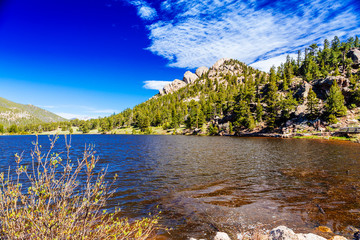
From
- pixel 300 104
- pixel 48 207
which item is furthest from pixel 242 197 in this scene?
pixel 300 104

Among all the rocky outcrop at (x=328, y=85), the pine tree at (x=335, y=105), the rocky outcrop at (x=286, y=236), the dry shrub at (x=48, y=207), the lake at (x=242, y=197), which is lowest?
the lake at (x=242, y=197)

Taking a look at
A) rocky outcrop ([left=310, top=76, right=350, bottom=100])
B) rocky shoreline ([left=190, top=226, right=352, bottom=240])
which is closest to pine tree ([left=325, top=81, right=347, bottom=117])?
rocky outcrop ([left=310, top=76, right=350, bottom=100])

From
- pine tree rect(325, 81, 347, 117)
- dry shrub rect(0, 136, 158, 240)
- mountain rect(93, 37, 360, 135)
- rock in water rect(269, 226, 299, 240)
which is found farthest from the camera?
mountain rect(93, 37, 360, 135)

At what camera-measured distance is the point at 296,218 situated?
1059cm

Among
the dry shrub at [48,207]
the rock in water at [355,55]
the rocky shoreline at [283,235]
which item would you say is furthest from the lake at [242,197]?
the rock in water at [355,55]

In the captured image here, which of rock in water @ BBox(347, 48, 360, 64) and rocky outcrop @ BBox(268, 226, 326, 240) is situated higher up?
rock in water @ BBox(347, 48, 360, 64)

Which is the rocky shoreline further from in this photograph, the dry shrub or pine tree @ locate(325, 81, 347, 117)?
pine tree @ locate(325, 81, 347, 117)

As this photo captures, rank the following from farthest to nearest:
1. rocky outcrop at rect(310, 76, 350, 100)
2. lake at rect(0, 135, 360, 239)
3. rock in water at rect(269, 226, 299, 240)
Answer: rocky outcrop at rect(310, 76, 350, 100) → lake at rect(0, 135, 360, 239) → rock in water at rect(269, 226, 299, 240)

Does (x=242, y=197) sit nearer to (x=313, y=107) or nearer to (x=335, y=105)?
(x=335, y=105)

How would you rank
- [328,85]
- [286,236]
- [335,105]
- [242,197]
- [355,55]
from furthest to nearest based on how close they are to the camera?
[355,55], [328,85], [335,105], [242,197], [286,236]

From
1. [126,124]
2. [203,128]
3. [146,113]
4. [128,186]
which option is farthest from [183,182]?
[126,124]

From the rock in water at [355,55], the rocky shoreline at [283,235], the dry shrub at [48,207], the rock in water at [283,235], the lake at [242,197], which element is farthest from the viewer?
the rock in water at [355,55]

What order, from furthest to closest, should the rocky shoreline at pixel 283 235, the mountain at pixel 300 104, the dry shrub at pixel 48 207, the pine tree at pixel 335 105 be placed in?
the mountain at pixel 300 104
the pine tree at pixel 335 105
the rocky shoreline at pixel 283 235
the dry shrub at pixel 48 207

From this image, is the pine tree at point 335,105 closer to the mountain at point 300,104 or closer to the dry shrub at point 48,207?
the mountain at point 300,104
